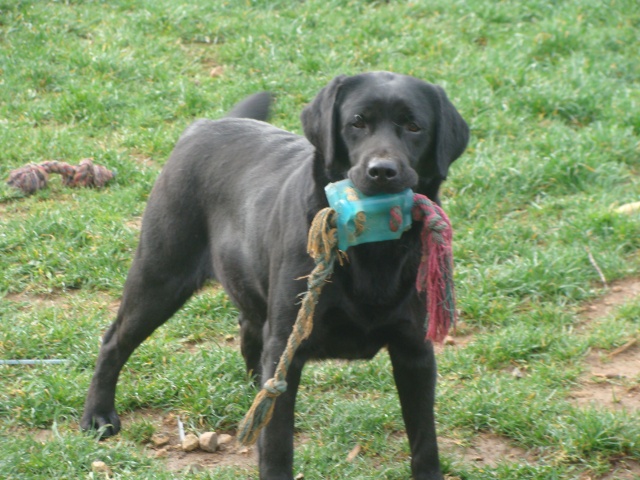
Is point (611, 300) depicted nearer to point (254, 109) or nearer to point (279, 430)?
point (254, 109)

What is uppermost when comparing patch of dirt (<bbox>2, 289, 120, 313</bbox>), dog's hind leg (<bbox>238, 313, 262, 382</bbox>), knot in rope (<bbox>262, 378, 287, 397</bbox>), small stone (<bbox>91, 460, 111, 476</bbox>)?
knot in rope (<bbox>262, 378, 287, 397</bbox>)

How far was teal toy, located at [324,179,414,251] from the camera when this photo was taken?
11.8 feet

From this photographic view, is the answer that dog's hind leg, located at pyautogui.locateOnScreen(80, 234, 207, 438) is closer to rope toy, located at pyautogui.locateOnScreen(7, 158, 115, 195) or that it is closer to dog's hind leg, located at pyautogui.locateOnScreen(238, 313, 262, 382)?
dog's hind leg, located at pyautogui.locateOnScreen(238, 313, 262, 382)

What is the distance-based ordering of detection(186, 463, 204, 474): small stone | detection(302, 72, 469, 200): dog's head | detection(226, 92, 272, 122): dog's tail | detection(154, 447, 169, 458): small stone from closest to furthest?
detection(302, 72, 469, 200): dog's head, detection(186, 463, 204, 474): small stone, detection(154, 447, 169, 458): small stone, detection(226, 92, 272, 122): dog's tail

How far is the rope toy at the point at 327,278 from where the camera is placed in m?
3.54

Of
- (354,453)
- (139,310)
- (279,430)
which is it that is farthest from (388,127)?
(139,310)

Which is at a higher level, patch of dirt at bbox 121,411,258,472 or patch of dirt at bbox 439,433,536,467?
patch of dirt at bbox 439,433,536,467

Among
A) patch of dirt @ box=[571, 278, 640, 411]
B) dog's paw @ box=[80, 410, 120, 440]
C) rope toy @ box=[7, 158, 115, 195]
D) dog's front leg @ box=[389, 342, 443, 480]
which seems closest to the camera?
dog's front leg @ box=[389, 342, 443, 480]

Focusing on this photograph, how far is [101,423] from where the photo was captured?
15.0 ft

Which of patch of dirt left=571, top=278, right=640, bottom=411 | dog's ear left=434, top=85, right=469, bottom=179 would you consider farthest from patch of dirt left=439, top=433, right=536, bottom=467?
dog's ear left=434, top=85, right=469, bottom=179

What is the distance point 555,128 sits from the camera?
7.53 metres

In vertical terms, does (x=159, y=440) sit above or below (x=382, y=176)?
below

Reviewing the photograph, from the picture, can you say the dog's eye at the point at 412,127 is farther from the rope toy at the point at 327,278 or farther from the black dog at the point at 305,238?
the rope toy at the point at 327,278

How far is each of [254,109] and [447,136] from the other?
5.60ft
